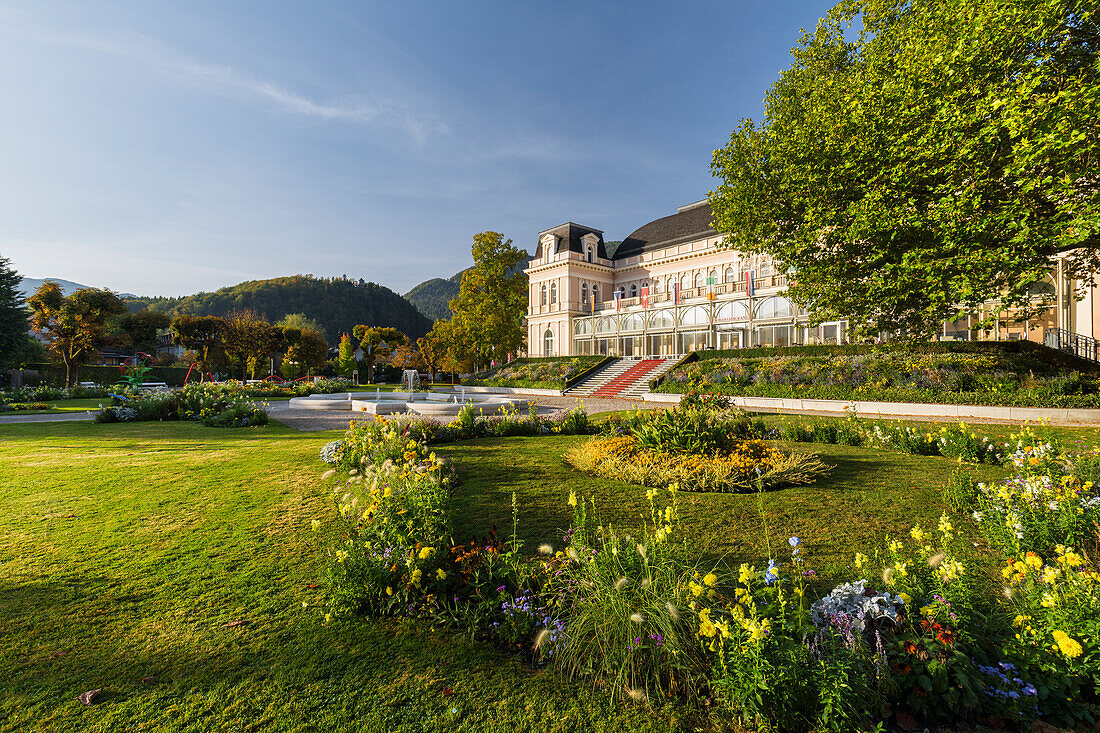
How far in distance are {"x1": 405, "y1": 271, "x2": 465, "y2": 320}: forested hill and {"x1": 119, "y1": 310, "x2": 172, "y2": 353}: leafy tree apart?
3170 inches

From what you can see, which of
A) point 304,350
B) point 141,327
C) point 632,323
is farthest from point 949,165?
point 141,327

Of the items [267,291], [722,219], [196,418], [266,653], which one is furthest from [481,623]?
[267,291]

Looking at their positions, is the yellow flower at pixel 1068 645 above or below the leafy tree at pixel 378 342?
below

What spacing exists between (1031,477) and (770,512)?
2.18m

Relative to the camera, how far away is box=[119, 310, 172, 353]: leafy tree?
3941cm

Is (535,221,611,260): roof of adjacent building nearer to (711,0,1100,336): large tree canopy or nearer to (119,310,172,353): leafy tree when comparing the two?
(711,0,1100,336): large tree canopy

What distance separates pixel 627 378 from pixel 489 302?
16085 millimetres

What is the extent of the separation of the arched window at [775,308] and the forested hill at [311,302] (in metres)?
67.5

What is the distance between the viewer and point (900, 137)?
1254cm

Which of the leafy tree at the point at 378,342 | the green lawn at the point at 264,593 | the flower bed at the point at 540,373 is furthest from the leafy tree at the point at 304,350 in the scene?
the green lawn at the point at 264,593

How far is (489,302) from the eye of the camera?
42.2 m

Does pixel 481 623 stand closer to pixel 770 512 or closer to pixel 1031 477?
pixel 770 512

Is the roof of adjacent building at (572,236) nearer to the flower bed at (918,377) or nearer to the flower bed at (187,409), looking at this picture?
the flower bed at (918,377)

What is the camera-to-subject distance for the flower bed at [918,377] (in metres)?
15.0
